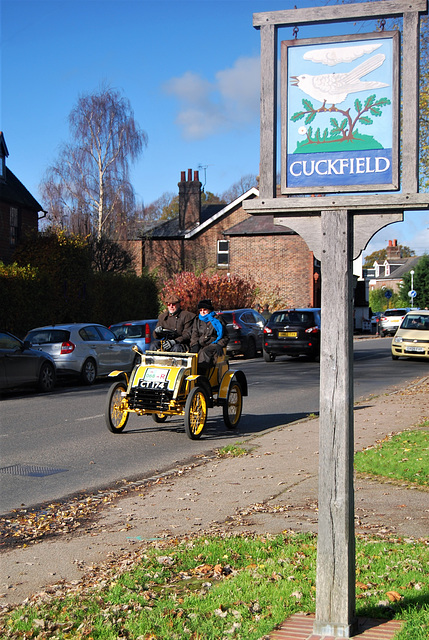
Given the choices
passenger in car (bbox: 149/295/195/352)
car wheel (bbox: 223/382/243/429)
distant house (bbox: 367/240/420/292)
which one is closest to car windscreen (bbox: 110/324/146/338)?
passenger in car (bbox: 149/295/195/352)

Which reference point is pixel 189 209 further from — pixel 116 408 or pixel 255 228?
pixel 116 408

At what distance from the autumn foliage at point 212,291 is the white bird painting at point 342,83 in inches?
1239

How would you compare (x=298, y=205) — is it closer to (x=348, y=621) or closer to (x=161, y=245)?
(x=348, y=621)

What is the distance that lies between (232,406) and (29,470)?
381cm

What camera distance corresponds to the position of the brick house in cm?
4853

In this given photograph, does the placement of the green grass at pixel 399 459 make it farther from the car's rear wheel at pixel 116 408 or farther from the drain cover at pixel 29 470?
the car's rear wheel at pixel 116 408

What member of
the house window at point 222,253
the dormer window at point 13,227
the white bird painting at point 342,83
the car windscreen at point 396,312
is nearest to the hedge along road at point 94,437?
the white bird painting at point 342,83

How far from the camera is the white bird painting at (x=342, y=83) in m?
4.47

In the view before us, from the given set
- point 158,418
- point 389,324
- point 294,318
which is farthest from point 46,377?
point 389,324

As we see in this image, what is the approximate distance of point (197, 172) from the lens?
50.9m

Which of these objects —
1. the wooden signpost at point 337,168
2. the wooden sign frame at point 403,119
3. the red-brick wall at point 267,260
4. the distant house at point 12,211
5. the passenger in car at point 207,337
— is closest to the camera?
the wooden signpost at point 337,168

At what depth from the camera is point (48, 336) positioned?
19156mm

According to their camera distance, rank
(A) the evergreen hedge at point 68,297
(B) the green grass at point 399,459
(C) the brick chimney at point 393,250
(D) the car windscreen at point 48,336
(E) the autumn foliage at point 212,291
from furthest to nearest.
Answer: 1. (C) the brick chimney at point 393,250
2. (E) the autumn foliage at point 212,291
3. (A) the evergreen hedge at point 68,297
4. (D) the car windscreen at point 48,336
5. (B) the green grass at point 399,459

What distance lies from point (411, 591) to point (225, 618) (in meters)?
1.15
